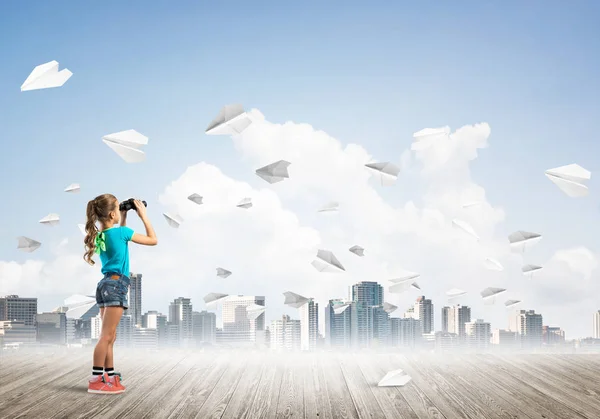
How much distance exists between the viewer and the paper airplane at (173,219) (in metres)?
5.49

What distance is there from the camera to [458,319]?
7.98 metres

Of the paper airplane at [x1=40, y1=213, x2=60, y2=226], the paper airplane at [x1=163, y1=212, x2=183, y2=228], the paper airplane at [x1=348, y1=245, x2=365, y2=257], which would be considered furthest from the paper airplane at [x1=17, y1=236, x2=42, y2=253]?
the paper airplane at [x1=348, y1=245, x2=365, y2=257]

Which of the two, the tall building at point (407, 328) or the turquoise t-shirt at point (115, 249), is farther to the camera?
the tall building at point (407, 328)

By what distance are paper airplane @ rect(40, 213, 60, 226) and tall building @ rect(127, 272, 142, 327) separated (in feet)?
5.51

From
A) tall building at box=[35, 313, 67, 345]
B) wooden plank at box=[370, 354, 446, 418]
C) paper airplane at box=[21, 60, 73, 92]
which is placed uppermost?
paper airplane at box=[21, 60, 73, 92]

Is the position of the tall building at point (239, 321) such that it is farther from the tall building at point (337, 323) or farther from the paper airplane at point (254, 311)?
the tall building at point (337, 323)

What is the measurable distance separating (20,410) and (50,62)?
2.76 metres

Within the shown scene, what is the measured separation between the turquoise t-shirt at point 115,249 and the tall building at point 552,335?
411 cm

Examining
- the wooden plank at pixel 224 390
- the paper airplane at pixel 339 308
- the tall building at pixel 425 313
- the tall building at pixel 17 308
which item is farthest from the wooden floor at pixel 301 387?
the tall building at pixel 425 313

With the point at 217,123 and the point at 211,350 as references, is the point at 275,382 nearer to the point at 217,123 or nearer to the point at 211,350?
the point at 211,350

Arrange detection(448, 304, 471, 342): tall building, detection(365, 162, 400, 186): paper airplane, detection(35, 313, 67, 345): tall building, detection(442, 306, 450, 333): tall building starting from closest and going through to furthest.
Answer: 1. detection(365, 162, 400, 186): paper airplane
2. detection(35, 313, 67, 345): tall building
3. detection(448, 304, 471, 342): tall building
4. detection(442, 306, 450, 333): tall building

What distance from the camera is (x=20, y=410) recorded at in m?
3.31

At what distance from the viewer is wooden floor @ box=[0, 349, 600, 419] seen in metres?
3.35

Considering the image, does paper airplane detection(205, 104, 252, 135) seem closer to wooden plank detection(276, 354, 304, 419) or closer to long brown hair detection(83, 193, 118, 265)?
long brown hair detection(83, 193, 118, 265)
